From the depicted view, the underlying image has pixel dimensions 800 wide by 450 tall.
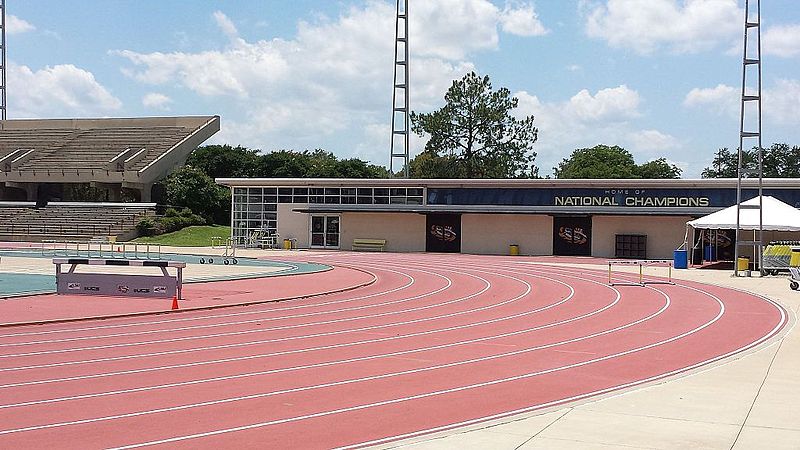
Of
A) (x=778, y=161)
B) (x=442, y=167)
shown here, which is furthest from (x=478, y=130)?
(x=778, y=161)

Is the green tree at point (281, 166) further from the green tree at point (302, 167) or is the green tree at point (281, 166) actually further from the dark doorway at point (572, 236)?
the dark doorway at point (572, 236)

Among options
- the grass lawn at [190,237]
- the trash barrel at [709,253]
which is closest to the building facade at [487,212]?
the trash barrel at [709,253]

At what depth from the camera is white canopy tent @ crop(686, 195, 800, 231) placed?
38.8 m

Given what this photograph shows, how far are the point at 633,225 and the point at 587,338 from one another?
33.1 m

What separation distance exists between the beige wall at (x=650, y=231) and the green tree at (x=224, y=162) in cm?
4914

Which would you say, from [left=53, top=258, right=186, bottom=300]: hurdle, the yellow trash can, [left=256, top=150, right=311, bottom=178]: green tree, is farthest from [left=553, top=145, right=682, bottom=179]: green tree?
[left=53, top=258, right=186, bottom=300]: hurdle

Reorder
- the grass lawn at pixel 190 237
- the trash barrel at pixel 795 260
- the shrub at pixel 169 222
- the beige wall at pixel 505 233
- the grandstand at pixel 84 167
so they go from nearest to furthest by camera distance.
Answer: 1. the trash barrel at pixel 795 260
2. the beige wall at pixel 505 233
3. the grass lawn at pixel 190 237
4. the shrub at pixel 169 222
5. the grandstand at pixel 84 167

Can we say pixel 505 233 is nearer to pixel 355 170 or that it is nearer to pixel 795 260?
pixel 795 260

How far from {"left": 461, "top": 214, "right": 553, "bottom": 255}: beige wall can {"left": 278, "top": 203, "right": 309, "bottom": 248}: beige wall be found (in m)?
9.48

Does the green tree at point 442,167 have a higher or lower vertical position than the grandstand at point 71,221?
higher

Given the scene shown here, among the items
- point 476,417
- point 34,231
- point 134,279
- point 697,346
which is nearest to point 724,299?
point 697,346

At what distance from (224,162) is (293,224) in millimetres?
40086

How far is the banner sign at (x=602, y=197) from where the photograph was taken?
46.4 meters

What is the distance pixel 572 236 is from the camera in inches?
1966
